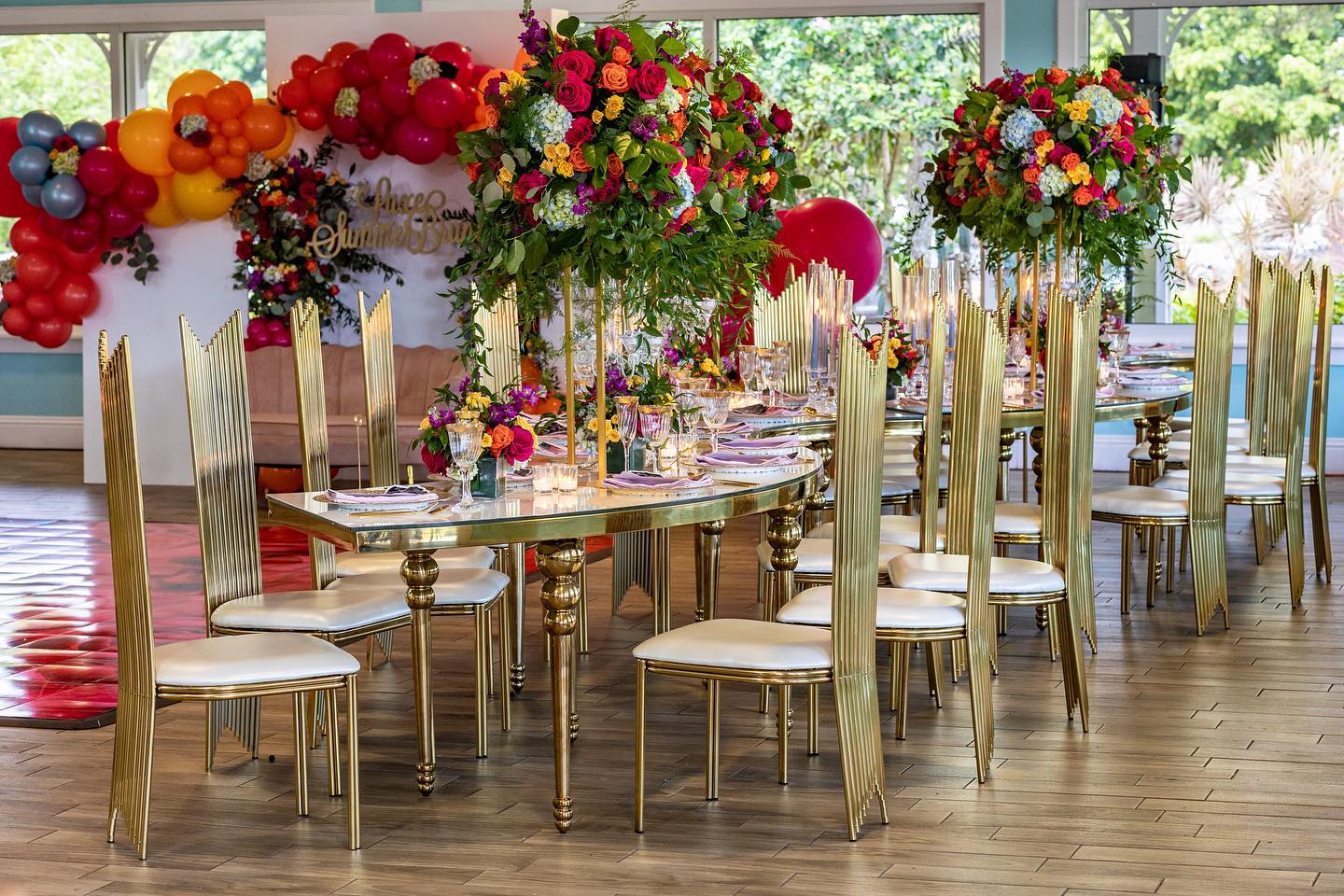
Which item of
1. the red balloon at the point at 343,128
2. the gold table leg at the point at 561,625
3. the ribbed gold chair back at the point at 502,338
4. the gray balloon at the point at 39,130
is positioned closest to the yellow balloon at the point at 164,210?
the gray balloon at the point at 39,130

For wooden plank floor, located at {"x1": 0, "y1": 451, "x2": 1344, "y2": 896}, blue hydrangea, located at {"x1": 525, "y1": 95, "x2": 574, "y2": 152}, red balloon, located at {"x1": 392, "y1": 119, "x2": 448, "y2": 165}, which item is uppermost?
red balloon, located at {"x1": 392, "y1": 119, "x2": 448, "y2": 165}

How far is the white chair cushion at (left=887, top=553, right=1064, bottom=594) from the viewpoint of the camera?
420cm

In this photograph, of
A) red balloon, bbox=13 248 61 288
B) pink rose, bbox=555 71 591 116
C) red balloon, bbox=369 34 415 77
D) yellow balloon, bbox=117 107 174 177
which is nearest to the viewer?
pink rose, bbox=555 71 591 116

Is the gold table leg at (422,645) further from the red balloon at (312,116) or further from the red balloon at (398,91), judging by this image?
the red balloon at (312,116)

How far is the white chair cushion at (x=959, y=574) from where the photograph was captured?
4.20 metres

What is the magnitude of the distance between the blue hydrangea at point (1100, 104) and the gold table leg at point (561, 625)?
3.20 metres

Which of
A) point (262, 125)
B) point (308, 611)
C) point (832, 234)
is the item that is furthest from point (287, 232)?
point (308, 611)

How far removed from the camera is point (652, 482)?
391 cm

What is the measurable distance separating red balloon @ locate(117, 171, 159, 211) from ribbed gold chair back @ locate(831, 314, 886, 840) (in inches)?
272

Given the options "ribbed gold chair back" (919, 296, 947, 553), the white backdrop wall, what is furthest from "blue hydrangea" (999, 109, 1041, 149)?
the white backdrop wall

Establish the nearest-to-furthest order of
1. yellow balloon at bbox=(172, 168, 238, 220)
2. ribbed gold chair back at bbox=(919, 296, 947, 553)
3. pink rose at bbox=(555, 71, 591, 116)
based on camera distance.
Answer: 1. pink rose at bbox=(555, 71, 591, 116)
2. ribbed gold chair back at bbox=(919, 296, 947, 553)
3. yellow balloon at bbox=(172, 168, 238, 220)

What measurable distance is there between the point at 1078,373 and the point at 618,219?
1.48m

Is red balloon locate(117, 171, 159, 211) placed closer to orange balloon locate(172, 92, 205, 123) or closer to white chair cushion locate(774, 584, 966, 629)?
orange balloon locate(172, 92, 205, 123)

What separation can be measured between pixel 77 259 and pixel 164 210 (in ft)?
2.11
